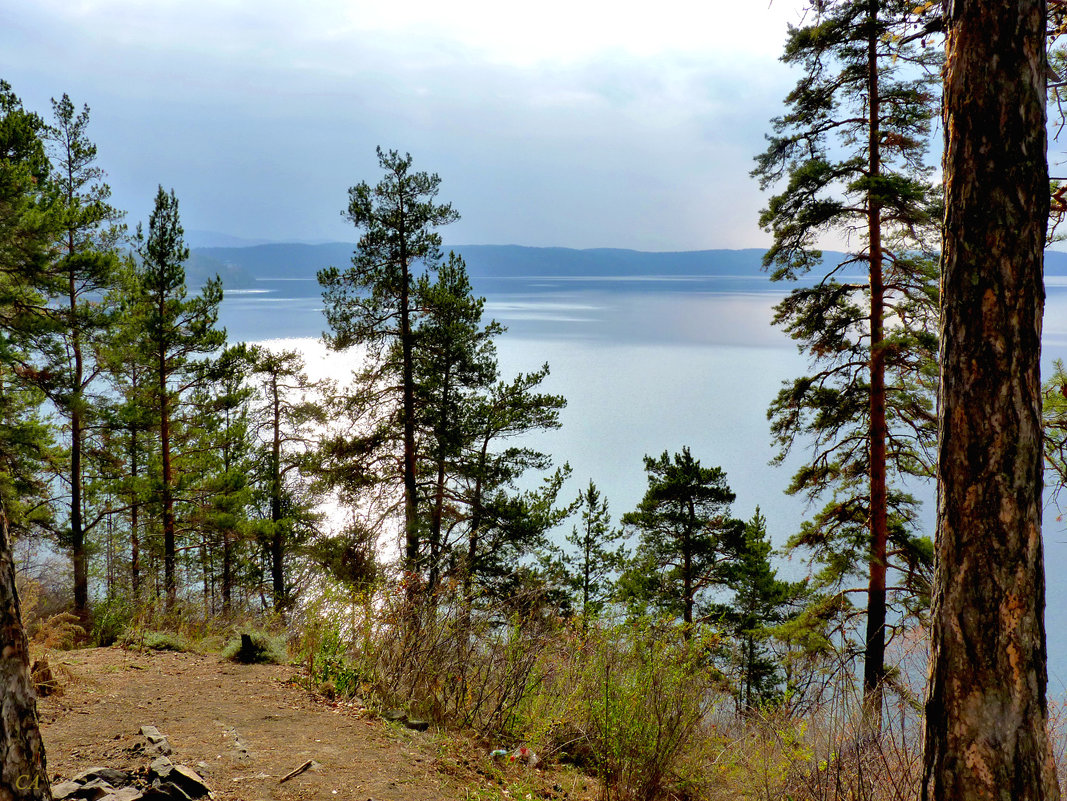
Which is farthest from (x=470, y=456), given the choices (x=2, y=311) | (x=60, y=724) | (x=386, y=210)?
(x=60, y=724)

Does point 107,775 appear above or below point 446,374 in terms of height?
below

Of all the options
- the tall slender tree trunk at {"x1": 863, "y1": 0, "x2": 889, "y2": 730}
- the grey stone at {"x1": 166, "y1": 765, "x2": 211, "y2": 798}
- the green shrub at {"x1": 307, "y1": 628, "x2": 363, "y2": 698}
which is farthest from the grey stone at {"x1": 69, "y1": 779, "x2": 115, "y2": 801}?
the tall slender tree trunk at {"x1": 863, "y1": 0, "x2": 889, "y2": 730}

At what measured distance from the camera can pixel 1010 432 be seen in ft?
9.05

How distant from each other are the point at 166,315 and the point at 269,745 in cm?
1468

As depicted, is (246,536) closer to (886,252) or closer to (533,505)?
(533,505)

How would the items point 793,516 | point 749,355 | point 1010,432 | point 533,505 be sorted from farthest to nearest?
point 749,355, point 793,516, point 533,505, point 1010,432

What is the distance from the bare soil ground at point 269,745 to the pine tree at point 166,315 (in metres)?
11.9

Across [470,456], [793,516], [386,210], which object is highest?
[386,210]

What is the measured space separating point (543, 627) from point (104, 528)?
27.7m

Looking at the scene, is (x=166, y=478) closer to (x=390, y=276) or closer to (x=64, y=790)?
(x=390, y=276)

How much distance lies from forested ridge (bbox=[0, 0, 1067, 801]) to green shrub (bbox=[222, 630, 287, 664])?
45 millimetres

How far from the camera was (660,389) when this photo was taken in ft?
202

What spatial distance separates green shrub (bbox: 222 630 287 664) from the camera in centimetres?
652

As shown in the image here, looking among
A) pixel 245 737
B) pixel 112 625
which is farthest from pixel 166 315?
pixel 245 737
